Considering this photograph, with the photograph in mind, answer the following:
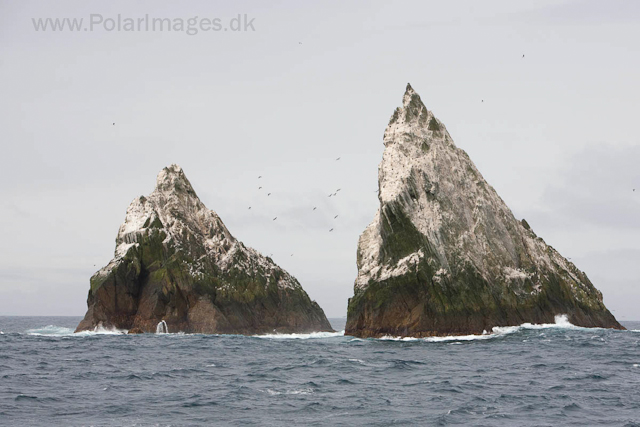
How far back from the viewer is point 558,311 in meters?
67.1

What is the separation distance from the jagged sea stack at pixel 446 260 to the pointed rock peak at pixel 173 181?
2691cm

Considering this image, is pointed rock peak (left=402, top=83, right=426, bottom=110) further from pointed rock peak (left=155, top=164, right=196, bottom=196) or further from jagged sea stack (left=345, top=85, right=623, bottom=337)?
pointed rock peak (left=155, top=164, right=196, bottom=196)

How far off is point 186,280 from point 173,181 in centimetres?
1588

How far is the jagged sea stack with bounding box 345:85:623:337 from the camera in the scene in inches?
2477

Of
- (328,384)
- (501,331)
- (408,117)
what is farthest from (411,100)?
(328,384)

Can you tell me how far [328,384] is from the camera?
113ft

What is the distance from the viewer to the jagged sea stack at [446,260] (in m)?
62.9

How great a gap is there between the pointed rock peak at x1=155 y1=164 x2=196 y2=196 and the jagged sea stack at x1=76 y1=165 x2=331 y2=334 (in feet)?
0.42

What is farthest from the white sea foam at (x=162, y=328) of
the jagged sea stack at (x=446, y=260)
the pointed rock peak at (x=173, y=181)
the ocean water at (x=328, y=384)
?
the jagged sea stack at (x=446, y=260)

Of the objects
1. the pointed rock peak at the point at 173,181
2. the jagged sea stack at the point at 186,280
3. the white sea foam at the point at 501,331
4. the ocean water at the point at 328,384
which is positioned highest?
the pointed rock peak at the point at 173,181

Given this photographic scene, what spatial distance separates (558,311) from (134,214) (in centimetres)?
4926

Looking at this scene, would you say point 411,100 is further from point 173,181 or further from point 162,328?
point 162,328

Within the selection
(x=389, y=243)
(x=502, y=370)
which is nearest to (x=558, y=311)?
(x=389, y=243)

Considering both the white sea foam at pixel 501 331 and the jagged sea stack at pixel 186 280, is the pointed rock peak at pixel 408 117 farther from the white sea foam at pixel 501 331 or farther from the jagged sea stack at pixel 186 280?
the jagged sea stack at pixel 186 280
